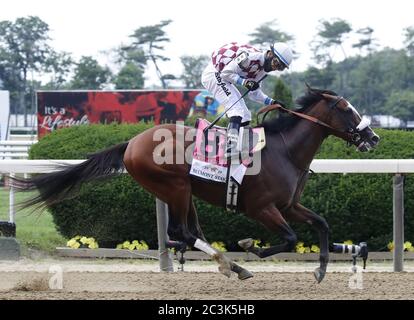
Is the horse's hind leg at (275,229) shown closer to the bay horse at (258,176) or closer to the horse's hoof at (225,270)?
the bay horse at (258,176)

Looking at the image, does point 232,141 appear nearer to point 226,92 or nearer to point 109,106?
point 226,92

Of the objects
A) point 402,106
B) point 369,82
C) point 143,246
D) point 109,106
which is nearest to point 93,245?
point 143,246

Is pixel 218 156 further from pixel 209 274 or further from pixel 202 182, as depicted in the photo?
pixel 209 274

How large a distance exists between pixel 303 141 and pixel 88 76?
3944 cm

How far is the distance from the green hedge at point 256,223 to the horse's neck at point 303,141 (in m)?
1.94

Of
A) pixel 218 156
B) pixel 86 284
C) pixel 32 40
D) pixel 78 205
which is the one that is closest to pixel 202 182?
pixel 218 156

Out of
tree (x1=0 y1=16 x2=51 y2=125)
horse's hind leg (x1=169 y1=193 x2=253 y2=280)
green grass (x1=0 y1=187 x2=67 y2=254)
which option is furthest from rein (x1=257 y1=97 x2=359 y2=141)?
tree (x1=0 y1=16 x2=51 y2=125)

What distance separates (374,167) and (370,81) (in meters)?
52.1

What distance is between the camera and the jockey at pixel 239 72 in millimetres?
7230

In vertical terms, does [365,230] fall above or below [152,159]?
below

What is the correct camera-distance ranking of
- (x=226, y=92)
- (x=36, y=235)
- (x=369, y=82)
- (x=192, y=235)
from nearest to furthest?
(x=192, y=235) < (x=226, y=92) < (x=36, y=235) < (x=369, y=82)

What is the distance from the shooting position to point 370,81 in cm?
5916

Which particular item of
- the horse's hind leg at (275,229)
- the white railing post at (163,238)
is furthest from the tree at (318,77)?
the horse's hind leg at (275,229)

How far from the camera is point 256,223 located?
30.6ft
